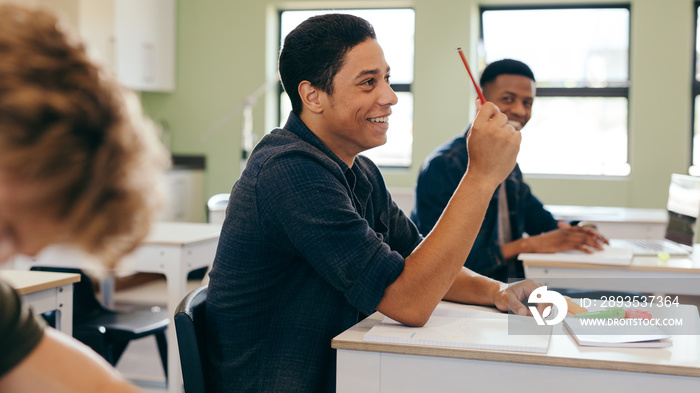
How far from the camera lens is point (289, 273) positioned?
1.34 meters

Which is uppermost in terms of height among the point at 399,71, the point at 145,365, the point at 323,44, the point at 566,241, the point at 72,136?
the point at 399,71

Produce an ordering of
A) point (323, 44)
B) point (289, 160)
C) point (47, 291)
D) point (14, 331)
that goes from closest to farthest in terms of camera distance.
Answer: point (14, 331)
point (289, 160)
point (323, 44)
point (47, 291)

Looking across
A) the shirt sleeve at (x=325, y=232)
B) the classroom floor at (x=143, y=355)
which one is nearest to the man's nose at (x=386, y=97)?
the shirt sleeve at (x=325, y=232)

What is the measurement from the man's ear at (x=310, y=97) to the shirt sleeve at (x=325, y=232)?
0.21 metres

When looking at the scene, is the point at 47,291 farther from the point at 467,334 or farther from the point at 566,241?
the point at 566,241

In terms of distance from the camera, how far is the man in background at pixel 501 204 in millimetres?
2426

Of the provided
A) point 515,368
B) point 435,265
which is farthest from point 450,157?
point 515,368

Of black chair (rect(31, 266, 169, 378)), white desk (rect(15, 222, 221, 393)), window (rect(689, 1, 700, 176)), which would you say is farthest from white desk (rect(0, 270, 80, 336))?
window (rect(689, 1, 700, 176))

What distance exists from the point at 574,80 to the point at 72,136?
5.51 metres

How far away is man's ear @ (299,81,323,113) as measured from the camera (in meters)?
1.47

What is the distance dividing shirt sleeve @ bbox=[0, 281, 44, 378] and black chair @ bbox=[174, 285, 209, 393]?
0.59 meters

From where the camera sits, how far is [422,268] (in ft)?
4.18

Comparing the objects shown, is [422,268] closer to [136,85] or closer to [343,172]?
[343,172]

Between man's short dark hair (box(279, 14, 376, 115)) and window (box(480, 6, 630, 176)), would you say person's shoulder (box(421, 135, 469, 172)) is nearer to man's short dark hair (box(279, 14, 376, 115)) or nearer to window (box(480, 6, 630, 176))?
man's short dark hair (box(279, 14, 376, 115))
